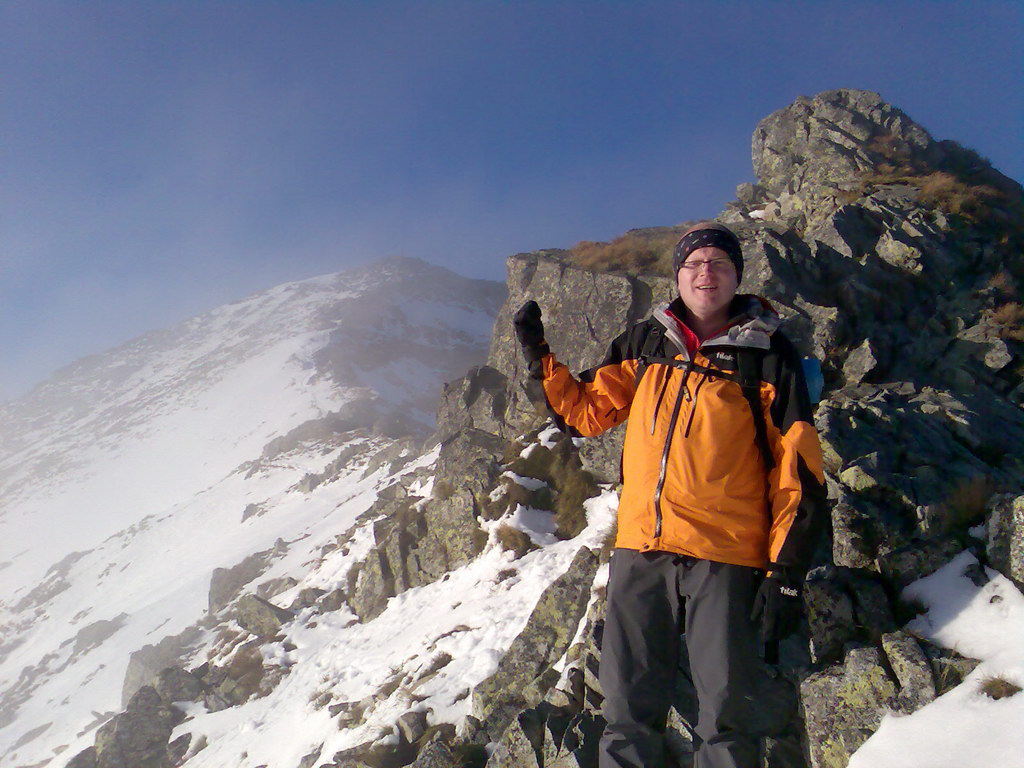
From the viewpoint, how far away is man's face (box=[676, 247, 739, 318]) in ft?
14.7

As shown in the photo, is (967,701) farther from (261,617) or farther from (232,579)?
(232,579)

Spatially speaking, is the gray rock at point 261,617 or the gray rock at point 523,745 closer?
the gray rock at point 523,745

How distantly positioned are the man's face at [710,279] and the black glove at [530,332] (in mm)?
1418

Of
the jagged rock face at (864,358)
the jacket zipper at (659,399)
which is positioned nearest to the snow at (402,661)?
the jagged rock face at (864,358)

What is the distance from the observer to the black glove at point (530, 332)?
4.86 metres

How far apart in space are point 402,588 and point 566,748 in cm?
1287

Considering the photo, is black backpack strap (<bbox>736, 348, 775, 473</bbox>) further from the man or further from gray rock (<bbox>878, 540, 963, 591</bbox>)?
gray rock (<bbox>878, 540, 963, 591</bbox>)

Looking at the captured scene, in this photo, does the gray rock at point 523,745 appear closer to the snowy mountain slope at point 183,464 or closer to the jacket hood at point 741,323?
the jacket hood at point 741,323

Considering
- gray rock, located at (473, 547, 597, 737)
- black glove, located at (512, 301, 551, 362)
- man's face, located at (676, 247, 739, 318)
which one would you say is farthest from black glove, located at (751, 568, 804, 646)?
gray rock, located at (473, 547, 597, 737)

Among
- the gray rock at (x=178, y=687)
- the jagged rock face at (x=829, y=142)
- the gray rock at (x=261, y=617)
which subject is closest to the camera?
the gray rock at (x=178, y=687)

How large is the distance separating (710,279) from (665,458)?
1.62 m

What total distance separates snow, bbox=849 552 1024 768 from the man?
Result: 1255mm

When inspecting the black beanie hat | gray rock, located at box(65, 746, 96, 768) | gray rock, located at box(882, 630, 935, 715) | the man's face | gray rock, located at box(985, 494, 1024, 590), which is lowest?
gray rock, located at box(65, 746, 96, 768)

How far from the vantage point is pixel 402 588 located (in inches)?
715
